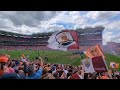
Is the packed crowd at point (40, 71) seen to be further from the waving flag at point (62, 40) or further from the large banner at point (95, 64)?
the waving flag at point (62, 40)

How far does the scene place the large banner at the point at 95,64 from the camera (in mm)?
6145

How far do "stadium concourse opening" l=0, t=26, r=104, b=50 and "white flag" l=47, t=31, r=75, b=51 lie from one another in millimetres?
104

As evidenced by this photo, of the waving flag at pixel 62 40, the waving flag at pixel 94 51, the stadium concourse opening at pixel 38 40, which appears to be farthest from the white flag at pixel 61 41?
the waving flag at pixel 94 51

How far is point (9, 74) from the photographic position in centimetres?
598

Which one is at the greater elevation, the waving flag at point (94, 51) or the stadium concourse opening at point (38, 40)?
the stadium concourse opening at point (38, 40)

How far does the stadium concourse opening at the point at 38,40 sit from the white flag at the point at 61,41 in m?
0.10

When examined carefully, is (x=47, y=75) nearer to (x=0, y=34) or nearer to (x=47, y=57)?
(x=47, y=57)

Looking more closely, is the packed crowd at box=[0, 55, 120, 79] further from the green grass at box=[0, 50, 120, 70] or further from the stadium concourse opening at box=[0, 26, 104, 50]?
the stadium concourse opening at box=[0, 26, 104, 50]

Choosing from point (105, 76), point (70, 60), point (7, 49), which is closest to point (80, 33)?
point (70, 60)

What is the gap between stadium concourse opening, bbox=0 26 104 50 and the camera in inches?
239

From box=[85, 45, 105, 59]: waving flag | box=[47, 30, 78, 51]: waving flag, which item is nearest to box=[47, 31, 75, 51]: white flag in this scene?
box=[47, 30, 78, 51]: waving flag

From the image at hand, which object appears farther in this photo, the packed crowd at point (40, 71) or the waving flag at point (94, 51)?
the waving flag at point (94, 51)

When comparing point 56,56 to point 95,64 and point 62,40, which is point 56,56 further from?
point 95,64
